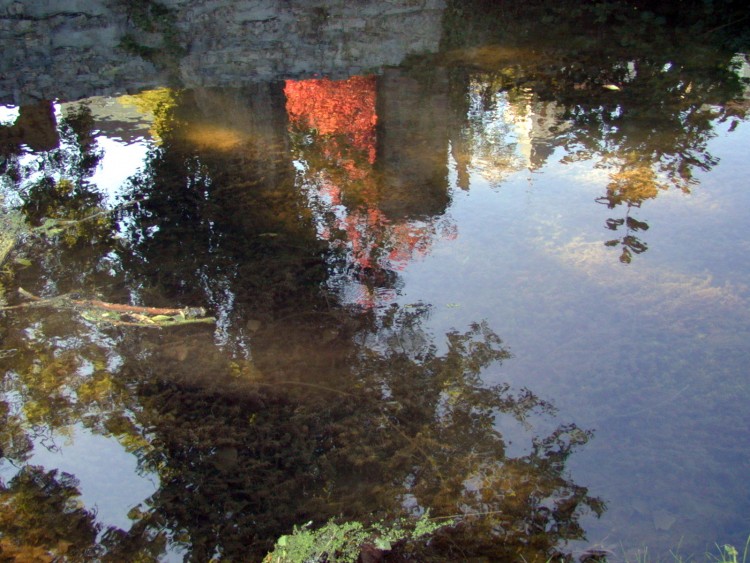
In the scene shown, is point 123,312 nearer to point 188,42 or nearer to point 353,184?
point 353,184

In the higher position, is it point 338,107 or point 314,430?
point 338,107

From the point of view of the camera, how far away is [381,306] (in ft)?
9.44

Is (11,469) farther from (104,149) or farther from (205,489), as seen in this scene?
(104,149)

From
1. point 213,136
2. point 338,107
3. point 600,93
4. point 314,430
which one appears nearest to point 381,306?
point 314,430

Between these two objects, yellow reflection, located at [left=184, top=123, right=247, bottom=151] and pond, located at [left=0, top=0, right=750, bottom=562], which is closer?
pond, located at [left=0, top=0, right=750, bottom=562]

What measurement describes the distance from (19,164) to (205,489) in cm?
284

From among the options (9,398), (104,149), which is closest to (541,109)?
(104,149)

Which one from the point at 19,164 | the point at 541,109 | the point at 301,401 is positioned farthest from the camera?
the point at 541,109

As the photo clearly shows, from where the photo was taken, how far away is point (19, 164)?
13.5 ft

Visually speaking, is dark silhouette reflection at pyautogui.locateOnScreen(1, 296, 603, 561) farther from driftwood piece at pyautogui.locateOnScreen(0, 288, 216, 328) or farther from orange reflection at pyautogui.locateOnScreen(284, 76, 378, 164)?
orange reflection at pyautogui.locateOnScreen(284, 76, 378, 164)

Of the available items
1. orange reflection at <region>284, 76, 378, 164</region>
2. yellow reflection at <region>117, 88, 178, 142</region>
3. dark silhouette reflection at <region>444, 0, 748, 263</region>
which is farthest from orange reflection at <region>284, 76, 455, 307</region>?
yellow reflection at <region>117, 88, 178, 142</region>

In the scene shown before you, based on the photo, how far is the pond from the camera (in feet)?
6.89

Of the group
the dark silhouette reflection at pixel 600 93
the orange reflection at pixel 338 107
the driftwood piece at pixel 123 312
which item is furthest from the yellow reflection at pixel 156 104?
the dark silhouette reflection at pixel 600 93

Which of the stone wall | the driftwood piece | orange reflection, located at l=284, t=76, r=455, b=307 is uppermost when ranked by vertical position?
the stone wall
